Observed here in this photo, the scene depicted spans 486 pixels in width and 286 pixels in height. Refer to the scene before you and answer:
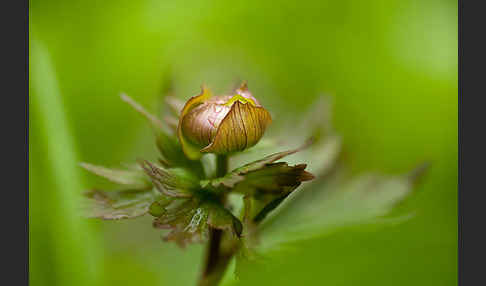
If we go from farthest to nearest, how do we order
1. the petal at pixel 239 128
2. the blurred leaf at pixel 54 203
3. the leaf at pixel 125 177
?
the blurred leaf at pixel 54 203
the leaf at pixel 125 177
the petal at pixel 239 128

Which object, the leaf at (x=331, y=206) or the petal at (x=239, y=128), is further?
the leaf at (x=331, y=206)

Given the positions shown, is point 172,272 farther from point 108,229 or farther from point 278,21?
point 278,21

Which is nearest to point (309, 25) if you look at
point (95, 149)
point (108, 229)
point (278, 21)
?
point (278, 21)

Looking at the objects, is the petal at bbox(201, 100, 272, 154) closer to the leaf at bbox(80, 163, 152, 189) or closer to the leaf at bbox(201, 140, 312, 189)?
the leaf at bbox(201, 140, 312, 189)

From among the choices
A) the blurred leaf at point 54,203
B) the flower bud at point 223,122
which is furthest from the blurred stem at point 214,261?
the blurred leaf at point 54,203

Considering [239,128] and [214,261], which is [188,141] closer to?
[239,128]

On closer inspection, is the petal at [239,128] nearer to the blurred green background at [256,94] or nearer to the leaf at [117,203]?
the leaf at [117,203]
